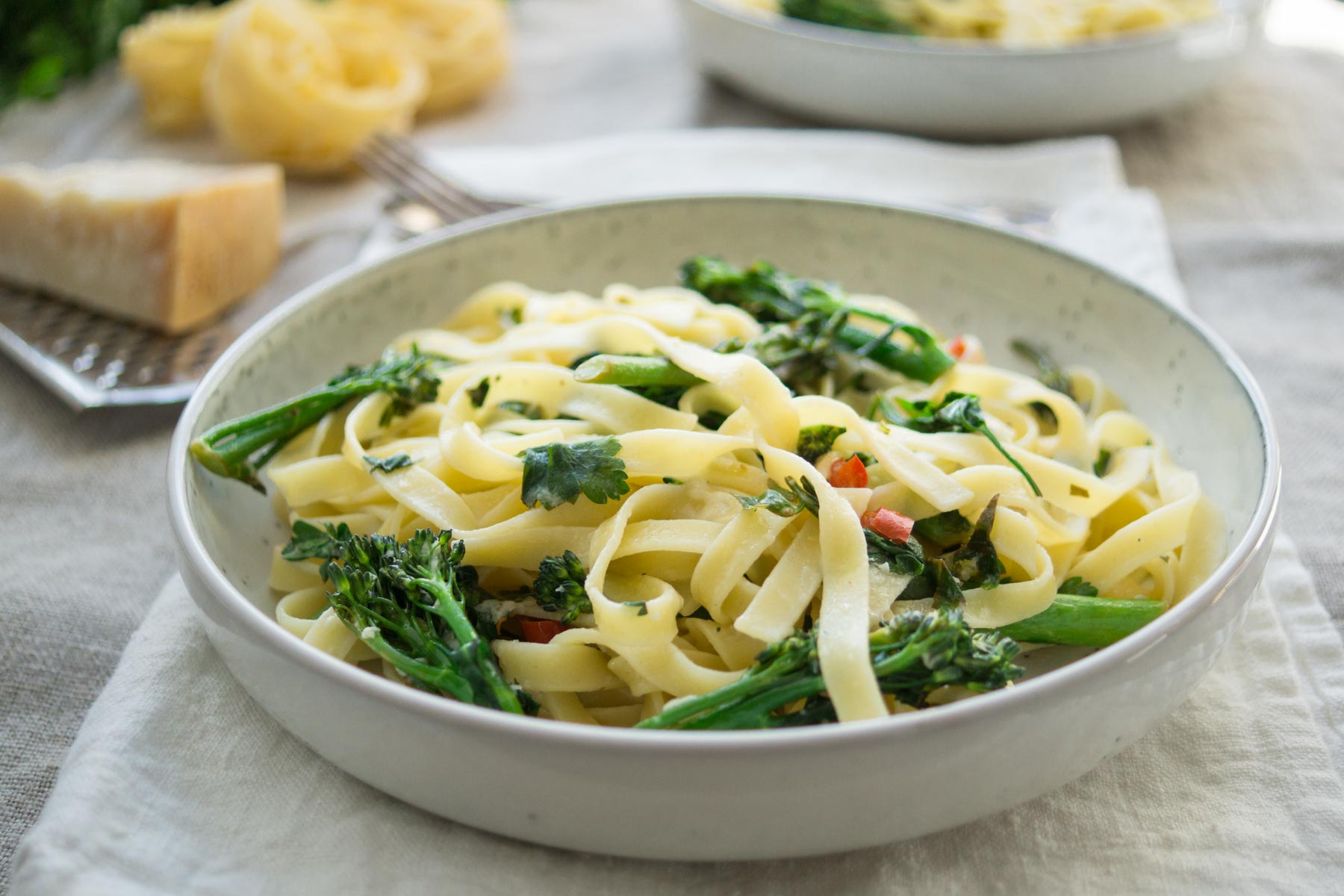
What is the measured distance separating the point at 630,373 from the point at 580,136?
3.47m

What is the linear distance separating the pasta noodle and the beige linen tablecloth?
54cm

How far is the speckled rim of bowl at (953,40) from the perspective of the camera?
4727 mm

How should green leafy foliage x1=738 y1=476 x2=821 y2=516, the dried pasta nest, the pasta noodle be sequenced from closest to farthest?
1. the pasta noodle
2. green leafy foliage x1=738 y1=476 x2=821 y2=516
3. the dried pasta nest

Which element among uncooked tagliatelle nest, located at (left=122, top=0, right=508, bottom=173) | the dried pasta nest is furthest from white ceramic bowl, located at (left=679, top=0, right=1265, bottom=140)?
the dried pasta nest

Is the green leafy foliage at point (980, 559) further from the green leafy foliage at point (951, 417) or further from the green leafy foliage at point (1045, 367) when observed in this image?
the green leafy foliage at point (1045, 367)

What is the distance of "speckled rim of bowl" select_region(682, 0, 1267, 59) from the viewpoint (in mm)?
4727

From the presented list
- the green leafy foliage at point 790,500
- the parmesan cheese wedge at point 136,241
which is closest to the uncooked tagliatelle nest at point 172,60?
the parmesan cheese wedge at point 136,241

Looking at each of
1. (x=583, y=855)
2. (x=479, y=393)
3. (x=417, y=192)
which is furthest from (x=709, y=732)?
(x=417, y=192)

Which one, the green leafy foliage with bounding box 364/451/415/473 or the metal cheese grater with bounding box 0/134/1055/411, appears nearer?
the green leafy foliage with bounding box 364/451/415/473

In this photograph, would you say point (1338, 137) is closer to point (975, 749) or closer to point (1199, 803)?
point (1199, 803)

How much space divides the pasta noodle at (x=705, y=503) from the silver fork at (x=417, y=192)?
52.0 inches

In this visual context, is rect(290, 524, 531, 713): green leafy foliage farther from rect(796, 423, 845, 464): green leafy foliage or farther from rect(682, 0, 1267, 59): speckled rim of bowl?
rect(682, 0, 1267, 59): speckled rim of bowl

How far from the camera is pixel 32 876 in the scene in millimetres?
1939

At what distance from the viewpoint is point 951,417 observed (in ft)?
8.64
